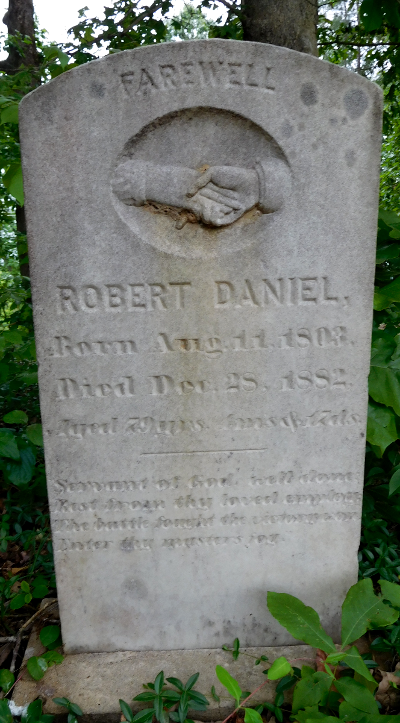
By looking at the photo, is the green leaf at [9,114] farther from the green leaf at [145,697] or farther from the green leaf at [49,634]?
the green leaf at [145,697]

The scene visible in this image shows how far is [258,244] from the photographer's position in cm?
191

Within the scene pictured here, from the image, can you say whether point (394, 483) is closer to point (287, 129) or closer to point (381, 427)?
point (381, 427)

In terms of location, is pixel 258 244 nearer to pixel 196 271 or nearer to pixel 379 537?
pixel 196 271

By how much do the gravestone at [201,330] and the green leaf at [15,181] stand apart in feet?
1.43

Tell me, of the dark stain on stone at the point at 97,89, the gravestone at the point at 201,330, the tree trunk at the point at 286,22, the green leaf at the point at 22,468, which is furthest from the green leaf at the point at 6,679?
the tree trunk at the point at 286,22

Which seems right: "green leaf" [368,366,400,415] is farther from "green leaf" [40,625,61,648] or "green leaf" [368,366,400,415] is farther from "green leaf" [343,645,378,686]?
"green leaf" [40,625,61,648]

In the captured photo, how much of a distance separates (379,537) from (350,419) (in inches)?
45.4

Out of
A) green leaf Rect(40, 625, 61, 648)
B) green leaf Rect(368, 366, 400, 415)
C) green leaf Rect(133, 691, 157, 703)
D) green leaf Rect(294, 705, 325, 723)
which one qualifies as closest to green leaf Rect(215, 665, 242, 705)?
green leaf Rect(294, 705, 325, 723)

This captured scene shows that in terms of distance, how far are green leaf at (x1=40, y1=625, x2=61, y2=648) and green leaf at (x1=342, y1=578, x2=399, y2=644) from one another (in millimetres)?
1216

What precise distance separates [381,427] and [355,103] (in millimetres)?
1375


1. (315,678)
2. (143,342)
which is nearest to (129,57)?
(143,342)

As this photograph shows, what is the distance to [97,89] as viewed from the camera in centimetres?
175

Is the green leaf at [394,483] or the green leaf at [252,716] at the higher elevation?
the green leaf at [394,483]

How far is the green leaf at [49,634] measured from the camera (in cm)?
227
